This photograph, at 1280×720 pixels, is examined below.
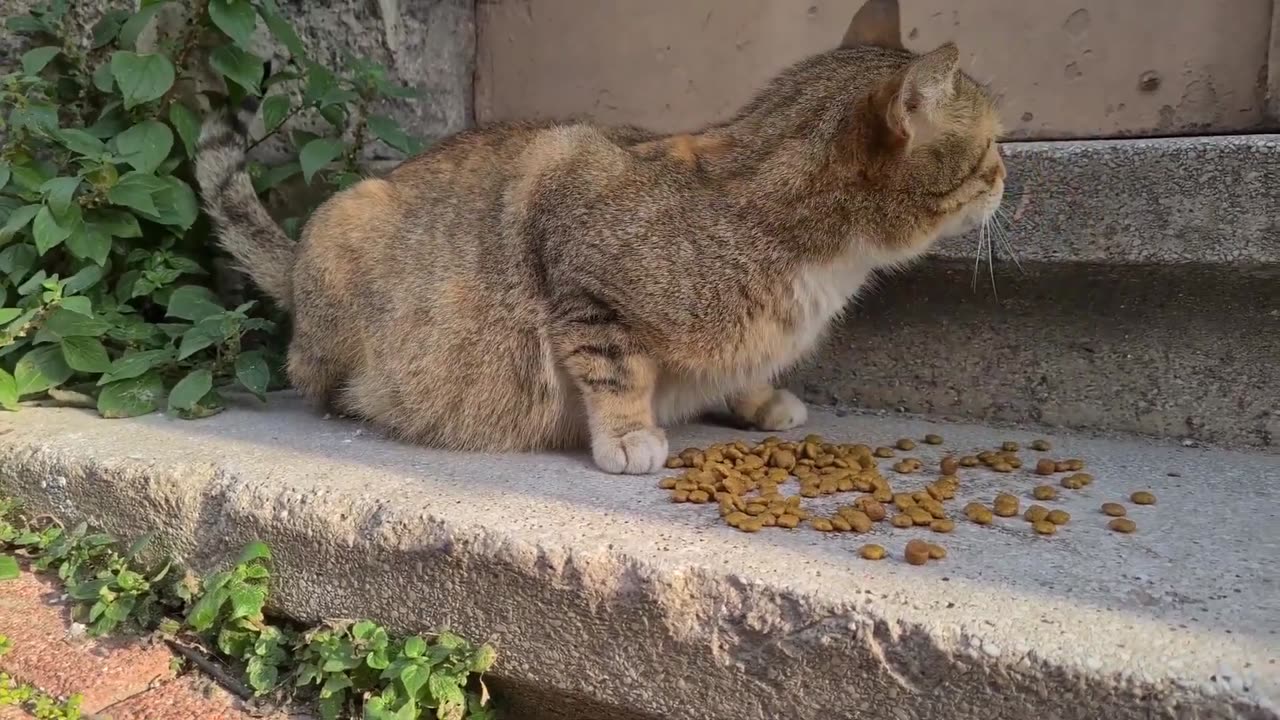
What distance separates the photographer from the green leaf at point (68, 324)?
260 cm

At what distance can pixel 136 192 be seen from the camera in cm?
273

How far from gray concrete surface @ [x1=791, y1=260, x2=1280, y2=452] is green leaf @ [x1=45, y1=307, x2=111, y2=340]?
7.18 feet

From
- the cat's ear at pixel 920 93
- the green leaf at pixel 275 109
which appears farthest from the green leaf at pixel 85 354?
the cat's ear at pixel 920 93

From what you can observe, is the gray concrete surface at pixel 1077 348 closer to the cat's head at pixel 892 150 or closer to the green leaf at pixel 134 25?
the cat's head at pixel 892 150

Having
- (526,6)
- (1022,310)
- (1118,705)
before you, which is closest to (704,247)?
(1022,310)

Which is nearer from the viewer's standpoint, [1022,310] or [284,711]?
[284,711]

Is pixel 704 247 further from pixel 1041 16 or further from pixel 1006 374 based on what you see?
pixel 1041 16

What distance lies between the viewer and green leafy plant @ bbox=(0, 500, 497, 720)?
1684 millimetres

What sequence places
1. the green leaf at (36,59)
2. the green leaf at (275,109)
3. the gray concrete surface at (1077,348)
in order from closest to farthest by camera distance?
the gray concrete surface at (1077,348), the green leaf at (36,59), the green leaf at (275,109)

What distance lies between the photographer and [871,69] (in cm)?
220

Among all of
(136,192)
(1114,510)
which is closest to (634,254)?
(1114,510)

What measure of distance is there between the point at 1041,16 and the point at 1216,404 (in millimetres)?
1261

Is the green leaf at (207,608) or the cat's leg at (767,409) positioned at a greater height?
the cat's leg at (767,409)

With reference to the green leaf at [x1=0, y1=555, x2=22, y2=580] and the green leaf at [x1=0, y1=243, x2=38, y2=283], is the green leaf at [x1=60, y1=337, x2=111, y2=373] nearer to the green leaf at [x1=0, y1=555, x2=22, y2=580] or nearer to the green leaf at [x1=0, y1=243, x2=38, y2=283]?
the green leaf at [x1=0, y1=243, x2=38, y2=283]
